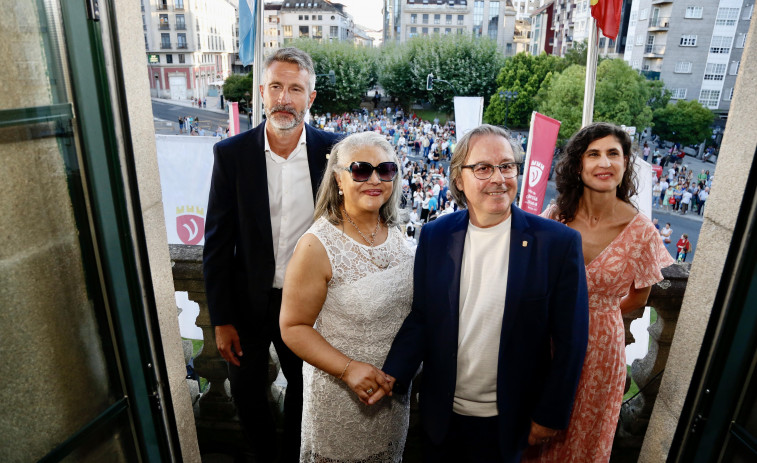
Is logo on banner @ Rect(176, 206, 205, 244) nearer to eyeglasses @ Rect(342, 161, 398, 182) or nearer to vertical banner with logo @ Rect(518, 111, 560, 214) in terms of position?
vertical banner with logo @ Rect(518, 111, 560, 214)

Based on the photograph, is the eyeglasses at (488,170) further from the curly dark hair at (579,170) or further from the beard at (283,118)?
the beard at (283,118)

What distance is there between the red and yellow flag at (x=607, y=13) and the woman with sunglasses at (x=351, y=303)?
548 centimetres

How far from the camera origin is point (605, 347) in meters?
2.30

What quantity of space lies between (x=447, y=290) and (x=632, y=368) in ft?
5.69

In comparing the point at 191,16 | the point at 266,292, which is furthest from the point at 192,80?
the point at 266,292

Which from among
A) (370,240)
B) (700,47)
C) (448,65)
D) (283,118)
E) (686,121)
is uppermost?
(700,47)

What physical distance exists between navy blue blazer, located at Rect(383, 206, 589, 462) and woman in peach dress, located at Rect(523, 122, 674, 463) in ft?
1.31

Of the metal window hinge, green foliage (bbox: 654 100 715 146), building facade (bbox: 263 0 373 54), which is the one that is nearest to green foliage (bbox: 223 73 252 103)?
green foliage (bbox: 654 100 715 146)

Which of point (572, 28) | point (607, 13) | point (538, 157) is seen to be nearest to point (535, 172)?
point (538, 157)

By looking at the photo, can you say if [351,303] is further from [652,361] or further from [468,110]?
[468,110]

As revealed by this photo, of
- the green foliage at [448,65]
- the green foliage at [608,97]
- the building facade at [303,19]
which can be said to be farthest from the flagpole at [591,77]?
the building facade at [303,19]

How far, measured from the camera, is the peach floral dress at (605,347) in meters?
2.30

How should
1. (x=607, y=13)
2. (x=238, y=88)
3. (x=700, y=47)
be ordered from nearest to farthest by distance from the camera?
(x=607, y=13), (x=238, y=88), (x=700, y=47)

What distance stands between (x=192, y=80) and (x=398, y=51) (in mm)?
29243
